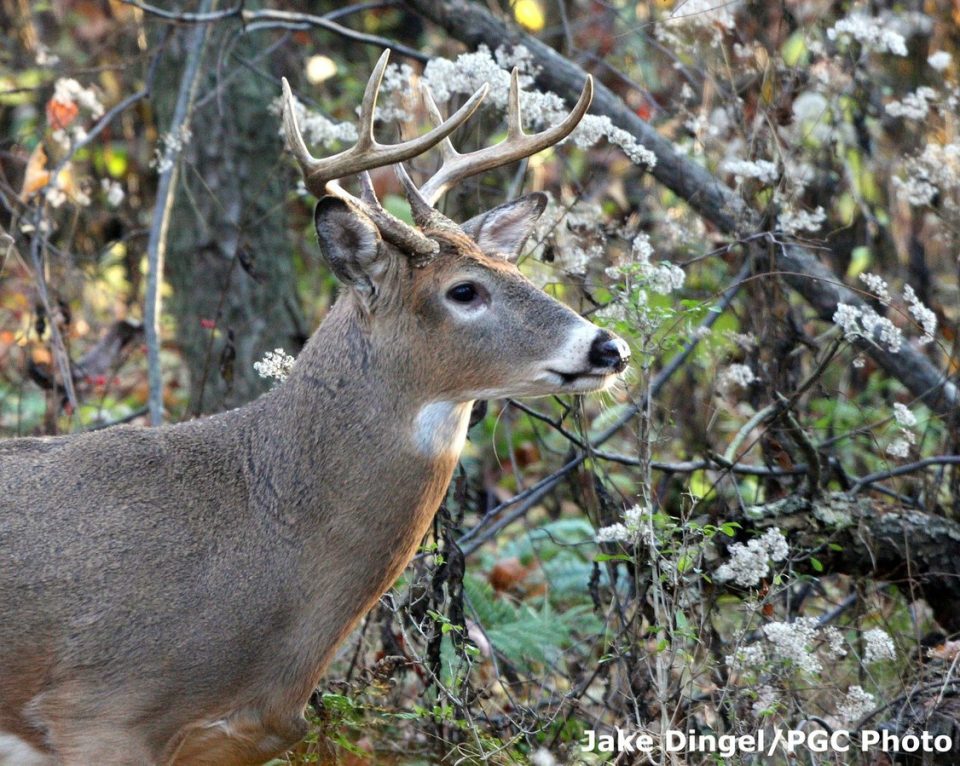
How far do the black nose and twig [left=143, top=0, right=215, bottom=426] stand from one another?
2737 mm

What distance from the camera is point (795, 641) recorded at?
425cm

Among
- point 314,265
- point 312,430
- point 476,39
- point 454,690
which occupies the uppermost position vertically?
point 476,39

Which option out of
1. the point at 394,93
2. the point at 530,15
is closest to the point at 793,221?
the point at 394,93

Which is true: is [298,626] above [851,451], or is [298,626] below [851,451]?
above

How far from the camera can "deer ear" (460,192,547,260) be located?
15.4ft

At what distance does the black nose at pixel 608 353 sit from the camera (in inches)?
158

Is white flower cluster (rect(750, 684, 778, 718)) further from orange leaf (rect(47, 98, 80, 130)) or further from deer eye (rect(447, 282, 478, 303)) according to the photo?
orange leaf (rect(47, 98, 80, 130))

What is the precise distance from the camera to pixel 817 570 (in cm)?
513

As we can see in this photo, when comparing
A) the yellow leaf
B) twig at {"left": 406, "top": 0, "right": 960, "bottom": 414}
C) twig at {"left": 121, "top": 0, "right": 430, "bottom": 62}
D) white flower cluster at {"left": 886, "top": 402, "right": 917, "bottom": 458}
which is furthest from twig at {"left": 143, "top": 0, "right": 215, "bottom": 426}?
the yellow leaf

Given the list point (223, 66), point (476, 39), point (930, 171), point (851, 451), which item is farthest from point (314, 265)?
point (930, 171)

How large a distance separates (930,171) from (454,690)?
3290 millimetres

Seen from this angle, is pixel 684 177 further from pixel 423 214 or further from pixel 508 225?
pixel 423 214

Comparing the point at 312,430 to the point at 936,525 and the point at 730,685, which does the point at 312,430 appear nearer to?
the point at 730,685

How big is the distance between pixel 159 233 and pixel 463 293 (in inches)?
102
